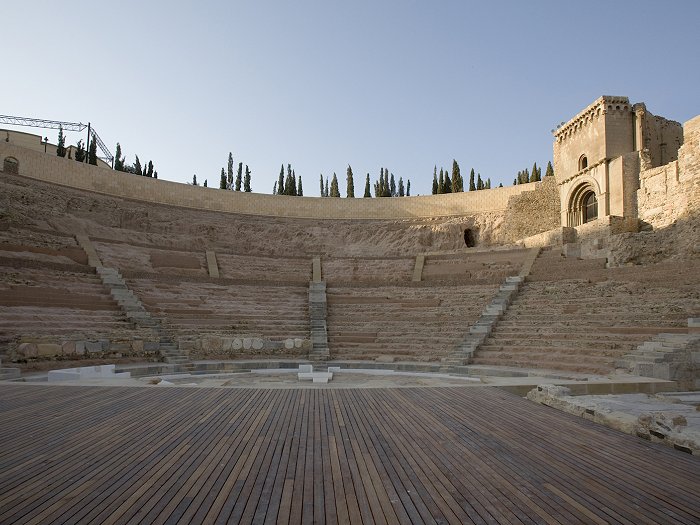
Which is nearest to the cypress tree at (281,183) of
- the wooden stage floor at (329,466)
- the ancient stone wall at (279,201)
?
the ancient stone wall at (279,201)

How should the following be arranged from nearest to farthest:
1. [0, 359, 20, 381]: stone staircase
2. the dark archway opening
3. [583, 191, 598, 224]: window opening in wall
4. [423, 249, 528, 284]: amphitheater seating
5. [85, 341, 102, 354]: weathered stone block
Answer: [0, 359, 20, 381]: stone staircase, [85, 341, 102, 354]: weathered stone block, [423, 249, 528, 284]: amphitheater seating, [583, 191, 598, 224]: window opening in wall, the dark archway opening

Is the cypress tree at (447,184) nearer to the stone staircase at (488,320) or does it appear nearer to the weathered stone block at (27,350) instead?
the stone staircase at (488,320)

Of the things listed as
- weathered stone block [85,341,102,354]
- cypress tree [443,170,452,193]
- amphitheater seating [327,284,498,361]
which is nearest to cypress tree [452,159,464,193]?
cypress tree [443,170,452,193]

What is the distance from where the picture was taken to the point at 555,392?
372 inches

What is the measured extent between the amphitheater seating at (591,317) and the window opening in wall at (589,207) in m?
10.2

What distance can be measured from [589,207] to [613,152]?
146 inches

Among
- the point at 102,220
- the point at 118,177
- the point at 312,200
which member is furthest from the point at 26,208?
the point at 312,200

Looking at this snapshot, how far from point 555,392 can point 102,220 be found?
2787 cm

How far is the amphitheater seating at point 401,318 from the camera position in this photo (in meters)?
18.8

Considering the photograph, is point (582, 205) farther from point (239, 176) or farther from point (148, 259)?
point (239, 176)

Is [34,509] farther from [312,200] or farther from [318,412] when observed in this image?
[312,200]

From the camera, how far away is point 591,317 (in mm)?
16812

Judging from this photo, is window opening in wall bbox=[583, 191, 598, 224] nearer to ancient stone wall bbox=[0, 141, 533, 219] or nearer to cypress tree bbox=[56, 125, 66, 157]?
ancient stone wall bbox=[0, 141, 533, 219]

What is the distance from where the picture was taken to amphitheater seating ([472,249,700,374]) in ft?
47.6
